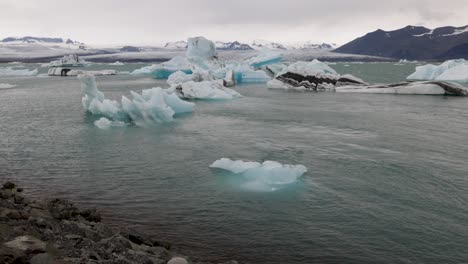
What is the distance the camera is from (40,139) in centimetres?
1548

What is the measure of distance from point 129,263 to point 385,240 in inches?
166

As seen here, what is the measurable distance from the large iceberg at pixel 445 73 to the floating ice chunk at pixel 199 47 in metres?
22.3

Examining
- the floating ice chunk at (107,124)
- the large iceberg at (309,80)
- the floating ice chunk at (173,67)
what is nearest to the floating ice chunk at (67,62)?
the floating ice chunk at (173,67)

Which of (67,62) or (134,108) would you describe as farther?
(67,62)

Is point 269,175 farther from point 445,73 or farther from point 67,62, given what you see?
point 67,62

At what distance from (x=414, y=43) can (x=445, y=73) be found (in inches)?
5336

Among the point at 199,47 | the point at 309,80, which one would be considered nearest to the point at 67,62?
the point at 199,47

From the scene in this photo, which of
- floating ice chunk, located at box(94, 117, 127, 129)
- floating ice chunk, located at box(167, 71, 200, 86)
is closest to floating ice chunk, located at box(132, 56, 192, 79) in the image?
floating ice chunk, located at box(167, 71, 200, 86)

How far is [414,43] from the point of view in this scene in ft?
552

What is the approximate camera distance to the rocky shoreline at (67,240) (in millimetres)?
5473

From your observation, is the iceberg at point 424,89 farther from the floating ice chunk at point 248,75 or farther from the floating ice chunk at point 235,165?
the floating ice chunk at point 235,165

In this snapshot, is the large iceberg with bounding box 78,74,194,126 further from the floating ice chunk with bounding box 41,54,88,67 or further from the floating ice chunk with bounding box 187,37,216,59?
the floating ice chunk with bounding box 41,54,88,67

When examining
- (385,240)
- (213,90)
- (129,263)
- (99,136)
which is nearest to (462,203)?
(385,240)

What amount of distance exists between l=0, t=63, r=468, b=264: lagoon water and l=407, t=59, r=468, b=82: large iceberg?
26.4 meters
